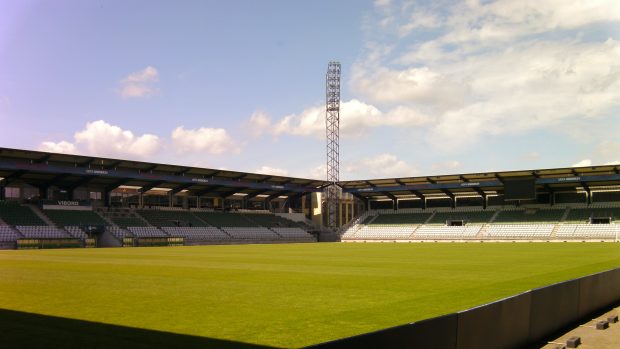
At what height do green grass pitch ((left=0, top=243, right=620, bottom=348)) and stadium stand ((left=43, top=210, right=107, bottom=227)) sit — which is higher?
stadium stand ((left=43, top=210, right=107, bottom=227))

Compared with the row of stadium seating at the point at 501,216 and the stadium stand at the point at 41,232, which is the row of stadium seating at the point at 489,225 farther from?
the stadium stand at the point at 41,232

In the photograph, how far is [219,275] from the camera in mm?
21969

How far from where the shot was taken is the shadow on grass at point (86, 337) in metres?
9.11

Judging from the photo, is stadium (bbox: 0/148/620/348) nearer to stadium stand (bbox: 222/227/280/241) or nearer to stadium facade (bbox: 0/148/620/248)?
stadium facade (bbox: 0/148/620/248)

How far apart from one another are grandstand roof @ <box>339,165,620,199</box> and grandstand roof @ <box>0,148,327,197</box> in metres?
11.1

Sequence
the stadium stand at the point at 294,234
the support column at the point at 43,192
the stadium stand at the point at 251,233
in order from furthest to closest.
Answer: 1. the stadium stand at the point at 294,234
2. the stadium stand at the point at 251,233
3. the support column at the point at 43,192

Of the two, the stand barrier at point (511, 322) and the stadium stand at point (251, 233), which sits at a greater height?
the stand barrier at point (511, 322)

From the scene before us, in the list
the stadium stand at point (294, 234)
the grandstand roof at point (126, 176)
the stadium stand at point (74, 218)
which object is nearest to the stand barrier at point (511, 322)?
the grandstand roof at point (126, 176)

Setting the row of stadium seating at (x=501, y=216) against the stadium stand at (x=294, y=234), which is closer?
the row of stadium seating at (x=501, y=216)

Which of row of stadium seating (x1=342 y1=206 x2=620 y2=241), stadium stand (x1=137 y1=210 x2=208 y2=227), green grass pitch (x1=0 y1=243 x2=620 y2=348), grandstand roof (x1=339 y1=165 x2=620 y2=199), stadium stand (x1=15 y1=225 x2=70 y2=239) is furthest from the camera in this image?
row of stadium seating (x1=342 y1=206 x2=620 y2=241)

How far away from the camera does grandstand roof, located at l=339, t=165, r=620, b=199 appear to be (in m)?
68.8

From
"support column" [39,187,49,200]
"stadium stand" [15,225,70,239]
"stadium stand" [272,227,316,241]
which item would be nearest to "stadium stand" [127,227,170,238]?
"stadium stand" [15,225,70,239]

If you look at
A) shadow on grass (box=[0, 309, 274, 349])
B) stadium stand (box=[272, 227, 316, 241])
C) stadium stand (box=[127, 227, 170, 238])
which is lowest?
stadium stand (box=[272, 227, 316, 241])

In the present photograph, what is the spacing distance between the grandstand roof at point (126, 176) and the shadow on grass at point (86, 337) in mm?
50395
